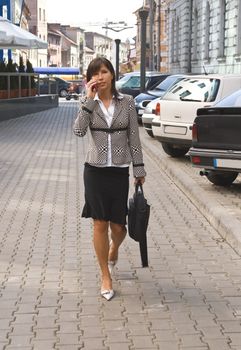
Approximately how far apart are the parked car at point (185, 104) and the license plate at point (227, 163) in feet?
11.1

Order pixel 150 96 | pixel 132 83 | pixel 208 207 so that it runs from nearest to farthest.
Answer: pixel 208 207, pixel 150 96, pixel 132 83

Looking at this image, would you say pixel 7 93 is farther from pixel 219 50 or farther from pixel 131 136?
pixel 131 136

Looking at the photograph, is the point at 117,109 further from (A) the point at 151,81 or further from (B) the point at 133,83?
(B) the point at 133,83

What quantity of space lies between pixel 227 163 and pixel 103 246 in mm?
4326

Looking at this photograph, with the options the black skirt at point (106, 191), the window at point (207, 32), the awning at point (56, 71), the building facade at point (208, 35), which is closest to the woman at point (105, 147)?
the black skirt at point (106, 191)

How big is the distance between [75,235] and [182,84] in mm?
7007

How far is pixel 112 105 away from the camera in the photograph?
5.04 metres

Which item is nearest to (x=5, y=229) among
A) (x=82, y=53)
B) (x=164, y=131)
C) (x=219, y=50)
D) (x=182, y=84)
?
(x=164, y=131)

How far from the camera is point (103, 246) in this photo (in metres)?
5.15

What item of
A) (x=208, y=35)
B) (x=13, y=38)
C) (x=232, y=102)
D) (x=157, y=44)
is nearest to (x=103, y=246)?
(x=232, y=102)

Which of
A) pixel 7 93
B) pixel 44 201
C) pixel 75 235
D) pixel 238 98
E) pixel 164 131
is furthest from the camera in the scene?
pixel 7 93

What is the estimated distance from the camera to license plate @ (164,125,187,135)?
12680 mm

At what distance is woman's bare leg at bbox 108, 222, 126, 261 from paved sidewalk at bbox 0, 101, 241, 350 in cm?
24

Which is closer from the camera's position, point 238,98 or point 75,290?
point 75,290
